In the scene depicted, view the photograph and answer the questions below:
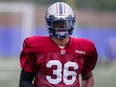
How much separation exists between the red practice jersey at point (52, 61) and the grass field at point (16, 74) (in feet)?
20.5

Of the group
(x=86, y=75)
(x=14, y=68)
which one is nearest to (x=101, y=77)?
(x=14, y=68)

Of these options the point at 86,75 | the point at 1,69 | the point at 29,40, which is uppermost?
the point at 29,40

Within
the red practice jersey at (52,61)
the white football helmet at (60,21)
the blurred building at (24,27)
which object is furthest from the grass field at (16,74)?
the white football helmet at (60,21)

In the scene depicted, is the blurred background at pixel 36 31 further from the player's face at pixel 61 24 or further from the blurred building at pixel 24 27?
the player's face at pixel 61 24

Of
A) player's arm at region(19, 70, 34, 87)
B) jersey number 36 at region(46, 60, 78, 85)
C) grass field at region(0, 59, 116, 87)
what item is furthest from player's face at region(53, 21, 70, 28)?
grass field at region(0, 59, 116, 87)

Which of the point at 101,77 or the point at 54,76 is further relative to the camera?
the point at 101,77

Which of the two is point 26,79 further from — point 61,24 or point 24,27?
point 24,27

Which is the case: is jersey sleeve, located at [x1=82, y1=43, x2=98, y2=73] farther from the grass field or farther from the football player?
the grass field

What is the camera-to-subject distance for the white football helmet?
464cm

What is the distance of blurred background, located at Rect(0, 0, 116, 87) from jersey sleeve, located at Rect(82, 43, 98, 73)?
7.23 meters

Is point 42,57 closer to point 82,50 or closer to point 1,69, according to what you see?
point 82,50

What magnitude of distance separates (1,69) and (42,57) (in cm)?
1074

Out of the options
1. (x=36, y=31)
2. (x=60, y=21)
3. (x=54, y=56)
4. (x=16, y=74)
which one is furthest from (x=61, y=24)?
(x=36, y=31)

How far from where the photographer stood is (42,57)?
4.71 m
